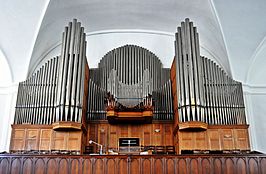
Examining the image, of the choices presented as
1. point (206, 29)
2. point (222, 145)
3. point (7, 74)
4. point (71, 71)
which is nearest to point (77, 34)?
point (71, 71)

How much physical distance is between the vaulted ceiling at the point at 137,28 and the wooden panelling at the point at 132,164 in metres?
5.23

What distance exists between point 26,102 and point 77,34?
13.2 ft

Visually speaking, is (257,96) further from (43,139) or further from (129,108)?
(43,139)

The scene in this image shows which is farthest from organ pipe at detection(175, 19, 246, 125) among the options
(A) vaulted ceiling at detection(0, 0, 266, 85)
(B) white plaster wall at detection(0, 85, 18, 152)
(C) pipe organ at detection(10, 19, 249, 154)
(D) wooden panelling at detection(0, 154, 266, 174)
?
(B) white plaster wall at detection(0, 85, 18, 152)

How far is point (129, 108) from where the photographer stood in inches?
634

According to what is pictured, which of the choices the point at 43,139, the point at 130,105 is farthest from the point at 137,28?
the point at 43,139

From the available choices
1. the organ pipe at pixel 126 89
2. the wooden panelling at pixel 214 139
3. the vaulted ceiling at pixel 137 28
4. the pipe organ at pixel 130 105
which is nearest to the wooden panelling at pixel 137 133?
the pipe organ at pixel 130 105

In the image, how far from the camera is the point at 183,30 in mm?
16766

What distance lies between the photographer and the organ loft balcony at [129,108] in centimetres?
1594

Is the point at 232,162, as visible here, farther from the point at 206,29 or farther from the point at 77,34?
the point at 77,34

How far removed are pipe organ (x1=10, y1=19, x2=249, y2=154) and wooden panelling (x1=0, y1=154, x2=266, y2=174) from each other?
1565 millimetres

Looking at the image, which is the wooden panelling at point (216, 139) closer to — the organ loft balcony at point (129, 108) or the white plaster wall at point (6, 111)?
the organ loft balcony at point (129, 108)

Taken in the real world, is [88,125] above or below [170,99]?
below

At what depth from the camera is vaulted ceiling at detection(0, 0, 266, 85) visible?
16281mm
